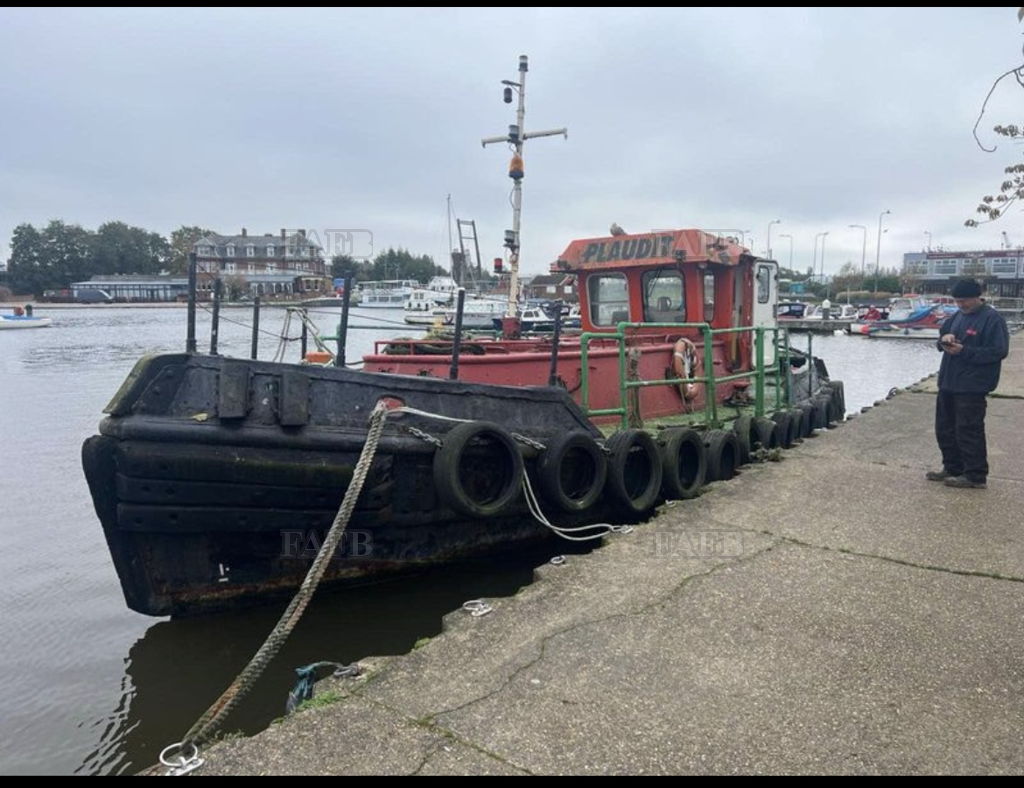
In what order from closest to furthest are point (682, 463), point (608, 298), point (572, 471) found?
point (572, 471)
point (682, 463)
point (608, 298)

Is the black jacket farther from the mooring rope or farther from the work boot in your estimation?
the mooring rope

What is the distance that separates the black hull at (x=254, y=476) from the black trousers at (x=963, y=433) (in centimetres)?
356

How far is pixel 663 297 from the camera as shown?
8.28 meters

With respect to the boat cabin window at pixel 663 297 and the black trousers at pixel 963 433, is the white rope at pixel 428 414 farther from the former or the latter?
the boat cabin window at pixel 663 297

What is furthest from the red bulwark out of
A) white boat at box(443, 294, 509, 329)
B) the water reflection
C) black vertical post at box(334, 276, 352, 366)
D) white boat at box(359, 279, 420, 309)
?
white boat at box(359, 279, 420, 309)

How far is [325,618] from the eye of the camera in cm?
506

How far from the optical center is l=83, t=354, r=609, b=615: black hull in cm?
396

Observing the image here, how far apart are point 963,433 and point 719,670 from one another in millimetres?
4030

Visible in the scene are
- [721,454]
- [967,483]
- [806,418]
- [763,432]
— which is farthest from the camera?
[806,418]

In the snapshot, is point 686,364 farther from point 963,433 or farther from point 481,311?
point 481,311

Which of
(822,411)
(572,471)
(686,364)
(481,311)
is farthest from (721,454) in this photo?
(481,311)

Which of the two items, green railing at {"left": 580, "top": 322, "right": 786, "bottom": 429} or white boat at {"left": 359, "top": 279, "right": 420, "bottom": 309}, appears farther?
white boat at {"left": 359, "top": 279, "right": 420, "bottom": 309}

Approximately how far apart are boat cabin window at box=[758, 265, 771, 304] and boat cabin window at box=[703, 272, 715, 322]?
1.35 meters

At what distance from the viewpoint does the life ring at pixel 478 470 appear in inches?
173
